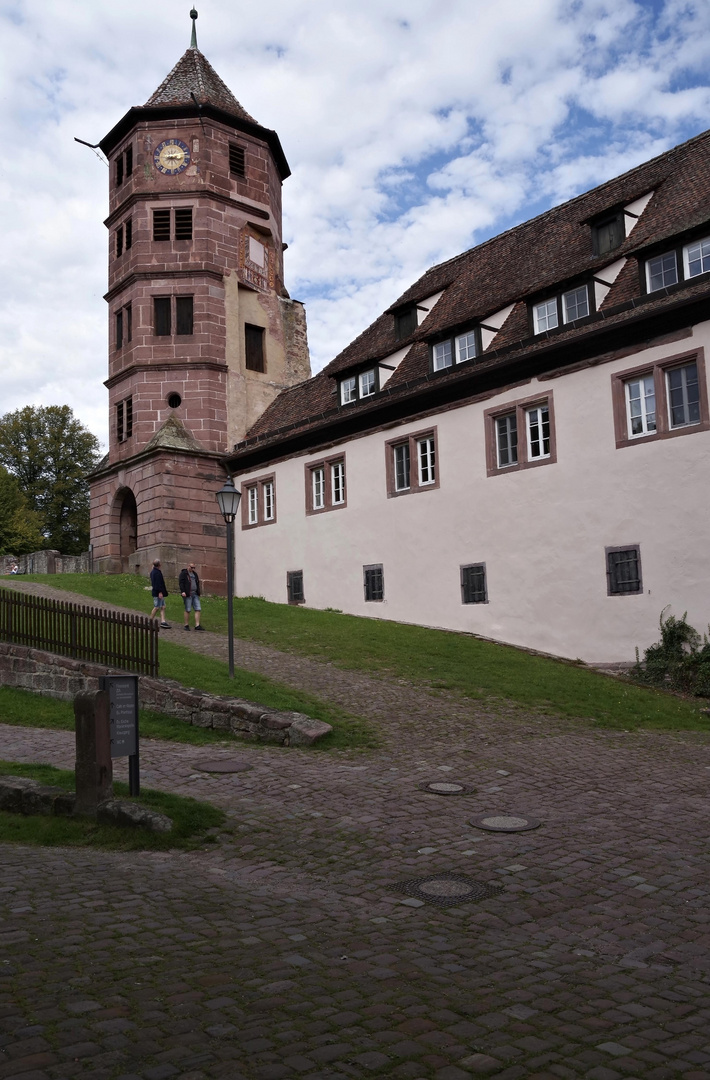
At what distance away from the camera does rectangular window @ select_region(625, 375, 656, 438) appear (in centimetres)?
2091

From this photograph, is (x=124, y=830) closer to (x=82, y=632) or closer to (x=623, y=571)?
(x=82, y=632)

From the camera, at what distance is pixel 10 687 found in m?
17.4

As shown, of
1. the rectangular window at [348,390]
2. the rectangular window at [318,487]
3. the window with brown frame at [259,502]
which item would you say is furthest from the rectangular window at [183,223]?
the rectangular window at [318,487]

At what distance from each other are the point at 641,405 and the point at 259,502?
15532 millimetres

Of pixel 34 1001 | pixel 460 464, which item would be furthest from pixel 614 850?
pixel 460 464

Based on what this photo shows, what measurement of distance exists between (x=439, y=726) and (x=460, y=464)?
39.1 ft

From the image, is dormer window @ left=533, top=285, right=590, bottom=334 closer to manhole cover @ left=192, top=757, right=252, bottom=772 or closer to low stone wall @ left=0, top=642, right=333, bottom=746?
low stone wall @ left=0, top=642, right=333, bottom=746

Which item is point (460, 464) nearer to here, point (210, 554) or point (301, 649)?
point (301, 649)

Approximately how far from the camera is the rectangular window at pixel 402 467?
1068 inches

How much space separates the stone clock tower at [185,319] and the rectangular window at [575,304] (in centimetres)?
1546

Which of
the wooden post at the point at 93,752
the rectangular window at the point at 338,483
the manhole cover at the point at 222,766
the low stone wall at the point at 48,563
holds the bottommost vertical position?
the manhole cover at the point at 222,766

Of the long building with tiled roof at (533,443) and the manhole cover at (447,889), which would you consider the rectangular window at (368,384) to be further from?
the manhole cover at (447,889)

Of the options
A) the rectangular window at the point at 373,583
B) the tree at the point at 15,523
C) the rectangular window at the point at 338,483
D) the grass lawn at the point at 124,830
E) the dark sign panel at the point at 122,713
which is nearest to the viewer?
the grass lawn at the point at 124,830

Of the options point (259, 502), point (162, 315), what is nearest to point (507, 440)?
point (259, 502)
